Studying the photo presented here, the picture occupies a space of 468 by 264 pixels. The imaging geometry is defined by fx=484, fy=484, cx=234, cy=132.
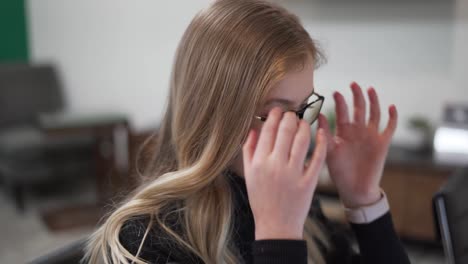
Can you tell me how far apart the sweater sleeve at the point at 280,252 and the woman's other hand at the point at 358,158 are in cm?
39

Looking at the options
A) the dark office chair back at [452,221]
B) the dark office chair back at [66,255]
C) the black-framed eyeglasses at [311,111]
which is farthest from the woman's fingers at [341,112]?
the dark office chair back at [66,255]

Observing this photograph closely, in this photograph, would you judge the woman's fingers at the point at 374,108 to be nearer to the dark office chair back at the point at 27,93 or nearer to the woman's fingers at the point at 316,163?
the woman's fingers at the point at 316,163

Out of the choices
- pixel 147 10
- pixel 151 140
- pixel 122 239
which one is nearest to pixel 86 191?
pixel 147 10

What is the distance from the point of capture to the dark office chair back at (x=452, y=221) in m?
1.04

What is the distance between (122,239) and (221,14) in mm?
448

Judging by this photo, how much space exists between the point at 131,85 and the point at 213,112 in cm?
323

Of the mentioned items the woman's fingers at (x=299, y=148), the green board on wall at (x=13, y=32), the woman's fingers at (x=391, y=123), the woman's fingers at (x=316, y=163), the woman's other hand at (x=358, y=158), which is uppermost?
the woman's fingers at (x=299, y=148)

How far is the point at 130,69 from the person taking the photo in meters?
3.97

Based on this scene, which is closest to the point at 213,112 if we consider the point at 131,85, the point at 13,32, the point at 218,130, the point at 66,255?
the point at 218,130

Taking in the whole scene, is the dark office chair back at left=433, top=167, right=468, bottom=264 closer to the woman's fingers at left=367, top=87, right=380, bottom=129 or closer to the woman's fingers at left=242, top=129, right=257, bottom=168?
the woman's fingers at left=367, top=87, right=380, bottom=129

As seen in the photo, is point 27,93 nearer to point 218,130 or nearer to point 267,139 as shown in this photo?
point 218,130

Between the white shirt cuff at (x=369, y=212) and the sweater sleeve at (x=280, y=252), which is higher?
the sweater sleeve at (x=280, y=252)

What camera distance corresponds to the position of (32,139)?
11.6ft

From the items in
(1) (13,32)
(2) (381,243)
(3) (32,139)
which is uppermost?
(2) (381,243)
